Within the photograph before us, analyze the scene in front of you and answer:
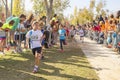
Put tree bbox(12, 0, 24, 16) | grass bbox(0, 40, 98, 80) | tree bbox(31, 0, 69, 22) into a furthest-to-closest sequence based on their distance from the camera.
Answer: tree bbox(12, 0, 24, 16), tree bbox(31, 0, 69, 22), grass bbox(0, 40, 98, 80)

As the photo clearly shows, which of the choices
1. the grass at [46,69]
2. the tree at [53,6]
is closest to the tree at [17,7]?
the tree at [53,6]

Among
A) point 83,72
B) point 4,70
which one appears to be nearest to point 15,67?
point 4,70

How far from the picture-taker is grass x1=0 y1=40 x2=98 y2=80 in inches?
413

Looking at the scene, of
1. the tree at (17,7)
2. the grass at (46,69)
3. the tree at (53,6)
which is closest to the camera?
the grass at (46,69)

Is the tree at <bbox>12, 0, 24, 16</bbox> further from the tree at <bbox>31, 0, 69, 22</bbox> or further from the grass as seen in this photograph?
the grass

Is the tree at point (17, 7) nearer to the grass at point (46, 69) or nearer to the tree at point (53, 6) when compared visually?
the tree at point (53, 6)

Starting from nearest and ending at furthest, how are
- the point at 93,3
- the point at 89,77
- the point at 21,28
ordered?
the point at 89,77, the point at 21,28, the point at 93,3

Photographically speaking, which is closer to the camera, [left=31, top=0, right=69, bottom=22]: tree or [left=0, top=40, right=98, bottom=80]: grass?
[left=0, top=40, right=98, bottom=80]: grass

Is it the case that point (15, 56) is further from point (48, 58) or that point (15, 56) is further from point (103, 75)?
point (103, 75)

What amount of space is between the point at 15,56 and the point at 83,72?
170 inches

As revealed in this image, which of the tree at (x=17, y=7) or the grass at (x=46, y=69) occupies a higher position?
the tree at (x=17, y=7)

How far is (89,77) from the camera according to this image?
10.7 metres

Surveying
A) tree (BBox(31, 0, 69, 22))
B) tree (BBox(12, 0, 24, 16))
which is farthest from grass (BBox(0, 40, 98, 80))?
tree (BBox(12, 0, 24, 16))

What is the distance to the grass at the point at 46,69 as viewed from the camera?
10.5 metres
